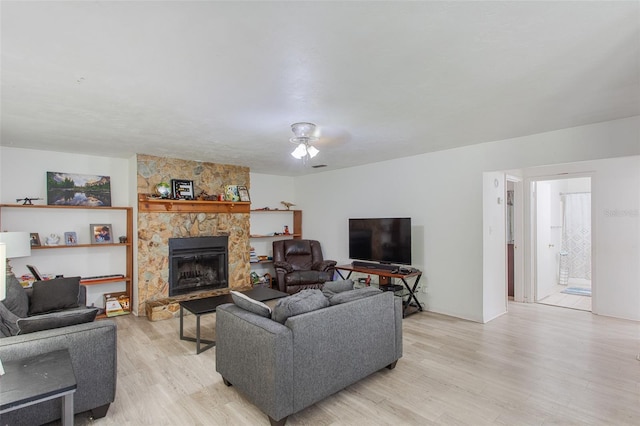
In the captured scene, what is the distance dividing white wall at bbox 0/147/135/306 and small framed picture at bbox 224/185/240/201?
1514 millimetres

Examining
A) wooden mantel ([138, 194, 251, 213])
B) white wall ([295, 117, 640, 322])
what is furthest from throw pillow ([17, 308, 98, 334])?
white wall ([295, 117, 640, 322])

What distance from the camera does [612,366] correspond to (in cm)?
312

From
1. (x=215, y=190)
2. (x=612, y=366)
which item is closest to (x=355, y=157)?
(x=215, y=190)

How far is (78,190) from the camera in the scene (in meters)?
4.84

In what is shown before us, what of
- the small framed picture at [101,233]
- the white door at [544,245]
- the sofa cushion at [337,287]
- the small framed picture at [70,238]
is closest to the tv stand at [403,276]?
the sofa cushion at [337,287]

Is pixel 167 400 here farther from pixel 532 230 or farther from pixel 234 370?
pixel 532 230

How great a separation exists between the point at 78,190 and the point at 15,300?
2305 millimetres

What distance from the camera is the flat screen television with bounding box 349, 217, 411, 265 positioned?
4.91m

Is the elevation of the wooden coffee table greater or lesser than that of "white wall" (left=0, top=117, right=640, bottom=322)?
lesser

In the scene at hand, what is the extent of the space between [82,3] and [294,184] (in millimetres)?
5986

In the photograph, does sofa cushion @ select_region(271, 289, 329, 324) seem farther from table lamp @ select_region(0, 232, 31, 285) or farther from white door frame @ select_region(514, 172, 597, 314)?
white door frame @ select_region(514, 172, 597, 314)

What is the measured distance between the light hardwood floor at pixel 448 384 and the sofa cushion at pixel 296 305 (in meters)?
0.59

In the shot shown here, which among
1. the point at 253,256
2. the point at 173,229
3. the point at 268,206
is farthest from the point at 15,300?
the point at 268,206

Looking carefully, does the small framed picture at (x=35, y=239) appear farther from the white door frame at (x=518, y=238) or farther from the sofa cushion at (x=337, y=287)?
the white door frame at (x=518, y=238)
